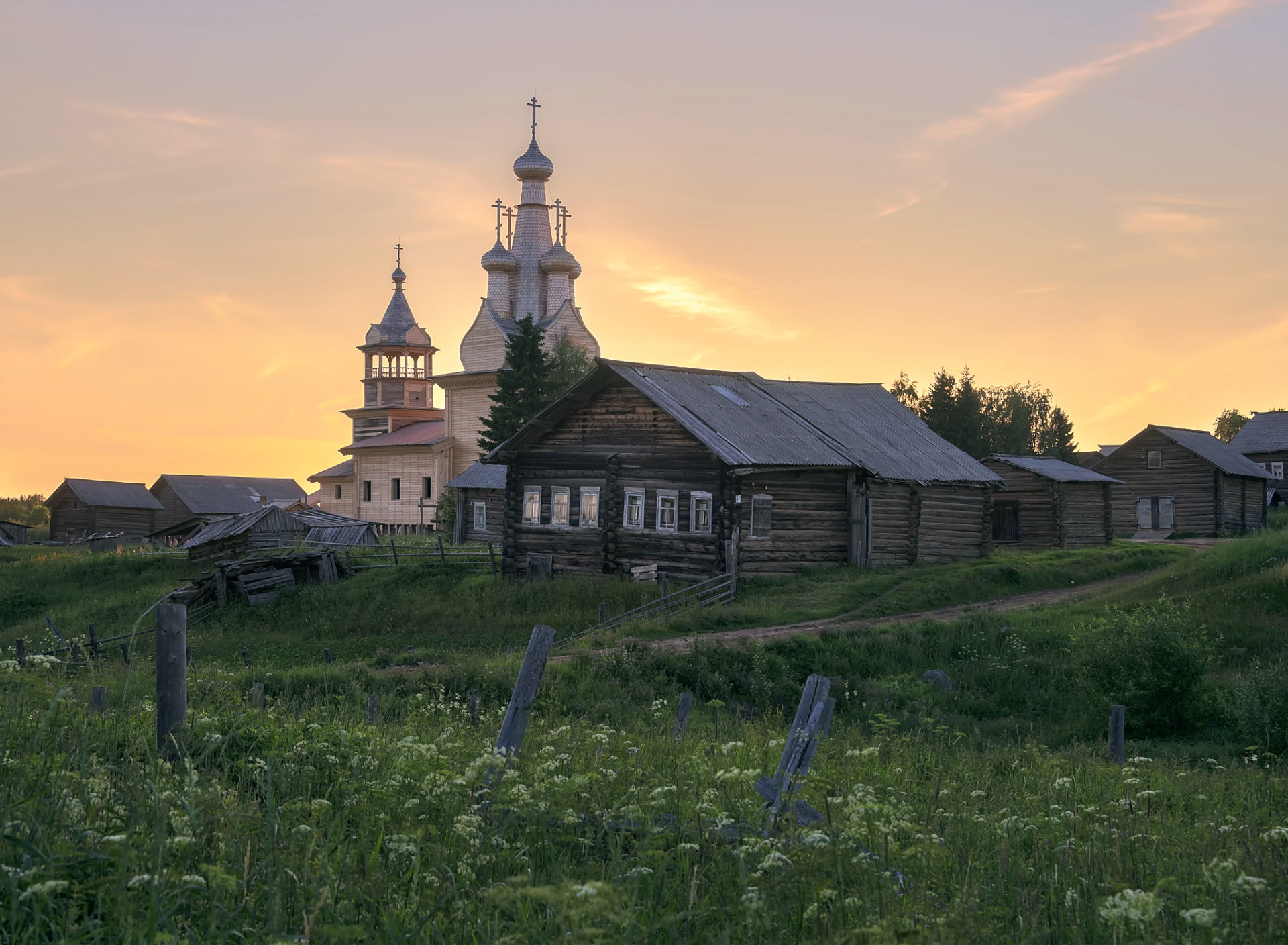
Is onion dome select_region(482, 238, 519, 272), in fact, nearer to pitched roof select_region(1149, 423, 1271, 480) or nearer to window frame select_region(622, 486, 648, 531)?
pitched roof select_region(1149, 423, 1271, 480)

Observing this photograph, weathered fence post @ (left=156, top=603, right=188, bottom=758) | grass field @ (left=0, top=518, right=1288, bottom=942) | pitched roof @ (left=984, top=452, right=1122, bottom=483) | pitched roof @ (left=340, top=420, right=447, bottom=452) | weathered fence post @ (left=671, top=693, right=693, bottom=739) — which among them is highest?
pitched roof @ (left=340, top=420, right=447, bottom=452)

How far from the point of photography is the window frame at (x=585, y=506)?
33219 millimetres

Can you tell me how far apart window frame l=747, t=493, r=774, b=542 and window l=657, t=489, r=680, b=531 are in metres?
2.07

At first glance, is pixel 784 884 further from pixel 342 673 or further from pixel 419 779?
pixel 342 673

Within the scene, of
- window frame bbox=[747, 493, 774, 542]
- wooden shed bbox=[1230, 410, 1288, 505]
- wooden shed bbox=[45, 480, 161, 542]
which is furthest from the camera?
wooden shed bbox=[45, 480, 161, 542]

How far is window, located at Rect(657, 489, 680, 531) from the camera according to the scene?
1237 inches

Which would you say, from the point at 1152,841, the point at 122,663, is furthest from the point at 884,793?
the point at 122,663

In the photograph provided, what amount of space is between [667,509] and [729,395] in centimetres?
571

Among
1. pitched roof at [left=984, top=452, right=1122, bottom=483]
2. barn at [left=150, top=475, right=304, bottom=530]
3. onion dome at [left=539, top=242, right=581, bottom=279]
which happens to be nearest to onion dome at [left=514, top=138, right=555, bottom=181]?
onion dome at [left=539, top=242, right=581, bottom=279]

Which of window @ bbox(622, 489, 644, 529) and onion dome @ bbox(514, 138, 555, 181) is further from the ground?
onion dome @ bbox(514, 138, 555, 181)

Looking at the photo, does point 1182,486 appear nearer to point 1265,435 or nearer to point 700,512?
point 1265,435

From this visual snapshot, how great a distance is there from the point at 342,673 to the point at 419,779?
476 inches

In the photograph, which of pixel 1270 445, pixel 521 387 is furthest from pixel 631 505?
pixel 1270 445

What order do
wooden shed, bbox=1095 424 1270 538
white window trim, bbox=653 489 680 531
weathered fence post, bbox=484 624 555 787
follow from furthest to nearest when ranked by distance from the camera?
1. wooden shed, bbox=1095 424 1270 538
2. white window trim, bbox=653 489 680 531
3. weathered fence post, bbox=484 624 555 787
